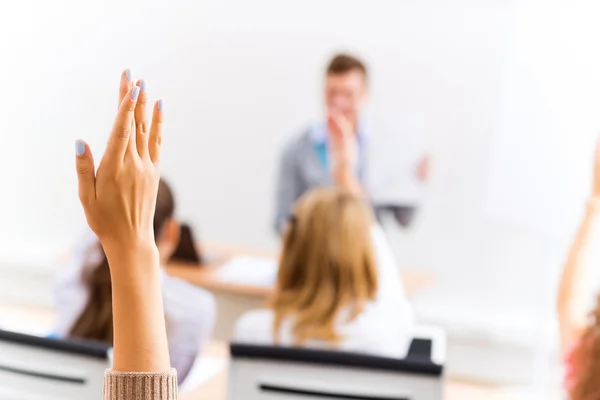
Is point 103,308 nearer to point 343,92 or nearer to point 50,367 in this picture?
point 50,367

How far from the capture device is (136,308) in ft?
1.88

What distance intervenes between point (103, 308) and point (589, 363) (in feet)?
3.03

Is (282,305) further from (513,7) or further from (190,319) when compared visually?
(513,7)

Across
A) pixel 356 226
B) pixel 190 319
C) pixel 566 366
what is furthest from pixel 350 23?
pixel 566 366

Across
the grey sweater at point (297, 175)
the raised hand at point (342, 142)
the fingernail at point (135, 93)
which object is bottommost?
the fingernail at point (135, 93)

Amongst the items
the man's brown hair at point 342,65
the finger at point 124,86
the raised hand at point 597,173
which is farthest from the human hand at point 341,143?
the finger at point 124,86

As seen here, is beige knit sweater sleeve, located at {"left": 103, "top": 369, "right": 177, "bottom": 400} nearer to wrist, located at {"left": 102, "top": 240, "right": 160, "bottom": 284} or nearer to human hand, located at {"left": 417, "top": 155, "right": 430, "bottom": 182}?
wrist, located at {"left": 102, "top": 240, "right": 160, "bottom": 284}

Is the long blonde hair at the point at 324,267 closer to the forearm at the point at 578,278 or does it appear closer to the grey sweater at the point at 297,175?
the forearm at the point at 578,278

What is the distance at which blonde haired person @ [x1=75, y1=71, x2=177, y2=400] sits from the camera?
557 mm

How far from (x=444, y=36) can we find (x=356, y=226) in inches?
64.0

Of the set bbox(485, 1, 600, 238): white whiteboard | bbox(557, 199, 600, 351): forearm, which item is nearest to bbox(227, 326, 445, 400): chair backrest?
bbox(557, 199, 600, 351): forearm

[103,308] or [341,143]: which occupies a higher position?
[341,143]

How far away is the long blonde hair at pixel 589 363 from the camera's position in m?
0.97


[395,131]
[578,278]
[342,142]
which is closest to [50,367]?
[578,278]
